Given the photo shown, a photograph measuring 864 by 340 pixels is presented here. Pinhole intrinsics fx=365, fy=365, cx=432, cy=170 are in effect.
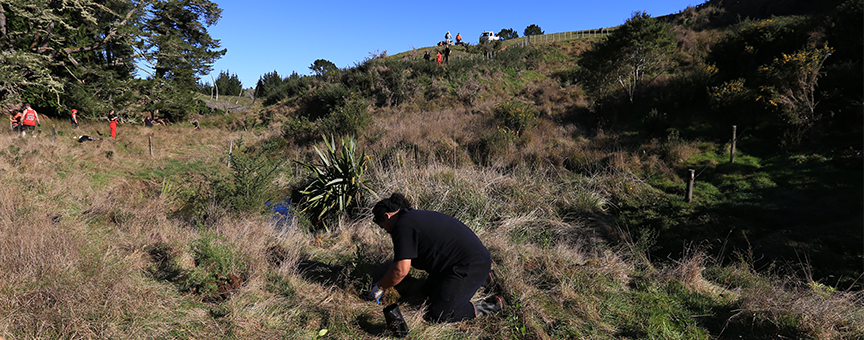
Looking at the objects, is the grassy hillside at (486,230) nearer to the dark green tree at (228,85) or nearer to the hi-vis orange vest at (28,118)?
the hi-vis orange vest at (28,118)

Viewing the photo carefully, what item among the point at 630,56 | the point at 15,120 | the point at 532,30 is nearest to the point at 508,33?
the point at 532,30

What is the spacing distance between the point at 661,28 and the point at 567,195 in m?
13.6

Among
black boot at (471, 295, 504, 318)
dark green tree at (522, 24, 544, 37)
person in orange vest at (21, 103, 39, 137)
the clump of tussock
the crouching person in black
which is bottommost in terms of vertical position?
the clump of tussock

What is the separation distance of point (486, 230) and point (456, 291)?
297 centimetres

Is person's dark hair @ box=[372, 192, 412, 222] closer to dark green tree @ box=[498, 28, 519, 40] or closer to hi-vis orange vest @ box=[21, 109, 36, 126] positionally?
hi-vis orange vest @ box=[21, 109, 36, 126]

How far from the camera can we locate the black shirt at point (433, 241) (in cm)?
309

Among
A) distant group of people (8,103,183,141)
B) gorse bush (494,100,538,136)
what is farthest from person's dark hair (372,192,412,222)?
distant group of people (8,103,183,141)

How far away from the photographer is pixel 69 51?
58.1 ft

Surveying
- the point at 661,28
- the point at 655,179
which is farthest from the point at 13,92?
the point at 661,28

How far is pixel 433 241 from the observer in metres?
3.19

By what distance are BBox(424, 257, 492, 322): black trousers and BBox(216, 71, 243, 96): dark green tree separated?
2341 inches

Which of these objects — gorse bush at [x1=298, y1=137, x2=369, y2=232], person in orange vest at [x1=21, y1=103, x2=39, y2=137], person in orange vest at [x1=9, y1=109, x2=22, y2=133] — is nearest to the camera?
gorse bush at [x1=298, y1=137, x2=369, y2=232]

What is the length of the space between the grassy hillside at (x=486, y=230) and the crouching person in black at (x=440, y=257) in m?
0.20

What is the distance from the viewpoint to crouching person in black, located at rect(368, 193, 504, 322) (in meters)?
3.15
